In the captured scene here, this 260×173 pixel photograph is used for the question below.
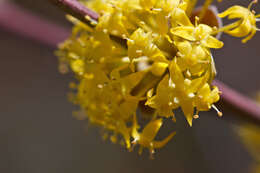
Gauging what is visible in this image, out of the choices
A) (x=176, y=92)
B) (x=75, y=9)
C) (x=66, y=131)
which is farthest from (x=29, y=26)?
(x=66, y=131)

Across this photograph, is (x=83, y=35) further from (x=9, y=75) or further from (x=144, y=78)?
(x=9, y=75)

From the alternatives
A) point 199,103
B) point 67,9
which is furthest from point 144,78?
point 67,9

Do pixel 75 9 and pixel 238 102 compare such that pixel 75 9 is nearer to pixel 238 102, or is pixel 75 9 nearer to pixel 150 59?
pixel 150 59

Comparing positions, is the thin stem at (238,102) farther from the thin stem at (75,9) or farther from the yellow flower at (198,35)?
the thin stem at (75,9)

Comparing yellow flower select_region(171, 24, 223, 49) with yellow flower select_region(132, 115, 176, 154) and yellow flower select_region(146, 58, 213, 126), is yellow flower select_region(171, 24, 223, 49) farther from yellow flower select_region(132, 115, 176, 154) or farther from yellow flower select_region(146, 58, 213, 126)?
yellow flower select_region(132, 115, 176, 154)

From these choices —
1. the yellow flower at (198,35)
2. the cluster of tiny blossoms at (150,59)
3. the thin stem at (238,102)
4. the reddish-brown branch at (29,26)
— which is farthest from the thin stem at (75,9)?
the reddish-brown branch at (29,26)

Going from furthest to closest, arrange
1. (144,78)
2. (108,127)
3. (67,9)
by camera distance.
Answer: (108,127)
(144,78)
(67,9)

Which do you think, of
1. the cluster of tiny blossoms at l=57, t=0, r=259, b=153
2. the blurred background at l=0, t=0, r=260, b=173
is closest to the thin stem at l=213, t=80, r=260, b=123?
the cluster of tiny blossoms at l=57, t=0, r=259, b=153
